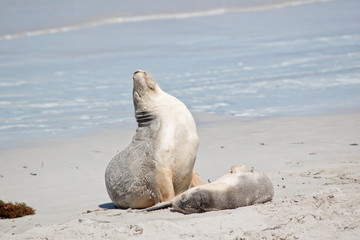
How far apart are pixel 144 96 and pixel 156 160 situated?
80cm

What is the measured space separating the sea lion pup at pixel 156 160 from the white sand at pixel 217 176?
0.27 m

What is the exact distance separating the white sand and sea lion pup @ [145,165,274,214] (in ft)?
0.45

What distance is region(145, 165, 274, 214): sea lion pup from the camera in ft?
20.7

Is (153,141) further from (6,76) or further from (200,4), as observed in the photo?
(200,4)

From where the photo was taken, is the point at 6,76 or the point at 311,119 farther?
the point at 6,76

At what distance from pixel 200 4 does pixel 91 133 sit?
24.5 meters

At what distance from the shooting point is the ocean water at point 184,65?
42.4 ft

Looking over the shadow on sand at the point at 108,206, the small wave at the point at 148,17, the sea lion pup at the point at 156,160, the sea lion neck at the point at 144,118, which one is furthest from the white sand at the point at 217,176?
the small wave at the point at 148,17

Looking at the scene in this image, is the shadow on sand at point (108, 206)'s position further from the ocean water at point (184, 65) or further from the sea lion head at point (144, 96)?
the ocean water at point (184, 65)

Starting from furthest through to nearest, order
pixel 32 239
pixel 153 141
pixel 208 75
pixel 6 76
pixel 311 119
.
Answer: pixel 6 76 < pixel 208 75 < pixel 311 119 < pixel 153 141 < pixel 32 239

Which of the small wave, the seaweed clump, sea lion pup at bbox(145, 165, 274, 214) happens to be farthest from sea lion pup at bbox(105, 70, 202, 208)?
the small wave

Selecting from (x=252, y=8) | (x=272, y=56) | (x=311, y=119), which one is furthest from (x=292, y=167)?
(x=252, y=8)

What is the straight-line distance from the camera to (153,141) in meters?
7.07

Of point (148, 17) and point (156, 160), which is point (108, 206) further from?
point (148, 17)
